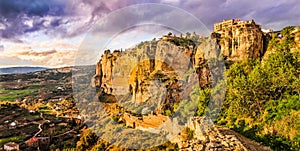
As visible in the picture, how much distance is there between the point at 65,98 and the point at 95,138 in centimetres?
3240

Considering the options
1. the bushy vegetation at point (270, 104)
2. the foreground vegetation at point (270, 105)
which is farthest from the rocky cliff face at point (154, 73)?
the bushy vegetation at point (270, 104)

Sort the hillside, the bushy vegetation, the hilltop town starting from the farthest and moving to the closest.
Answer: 1. the hillside
2. the hilltop town
3. the bushy vegetation

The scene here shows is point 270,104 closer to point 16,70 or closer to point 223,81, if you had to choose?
point 223,81

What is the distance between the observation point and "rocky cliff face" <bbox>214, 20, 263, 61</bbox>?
83.6 ft

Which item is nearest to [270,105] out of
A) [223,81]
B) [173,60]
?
[223,81]

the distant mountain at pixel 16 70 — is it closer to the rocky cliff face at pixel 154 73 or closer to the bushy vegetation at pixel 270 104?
the rocky cliff face at pixel 154 73

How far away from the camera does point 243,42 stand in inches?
1019

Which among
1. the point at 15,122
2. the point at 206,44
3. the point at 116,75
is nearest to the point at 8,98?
the point at 15,122

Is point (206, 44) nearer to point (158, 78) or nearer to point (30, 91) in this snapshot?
point (158, 78)

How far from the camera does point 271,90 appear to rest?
A: 12.6 m

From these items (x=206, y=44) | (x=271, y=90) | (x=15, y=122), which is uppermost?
(x=206, y=44)

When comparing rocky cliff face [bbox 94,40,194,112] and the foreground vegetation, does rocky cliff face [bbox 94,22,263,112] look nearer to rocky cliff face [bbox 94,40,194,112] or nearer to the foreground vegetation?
rocky cliff face [bbox 94,40,194,112]

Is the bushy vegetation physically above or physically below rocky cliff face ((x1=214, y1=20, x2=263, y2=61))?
below

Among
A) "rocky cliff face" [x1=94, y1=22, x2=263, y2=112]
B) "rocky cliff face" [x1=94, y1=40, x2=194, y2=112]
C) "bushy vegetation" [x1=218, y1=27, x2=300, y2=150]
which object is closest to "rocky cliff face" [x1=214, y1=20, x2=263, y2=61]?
"rocky cliff face" [x1=94, y1=22, x2=263, y2=112]
